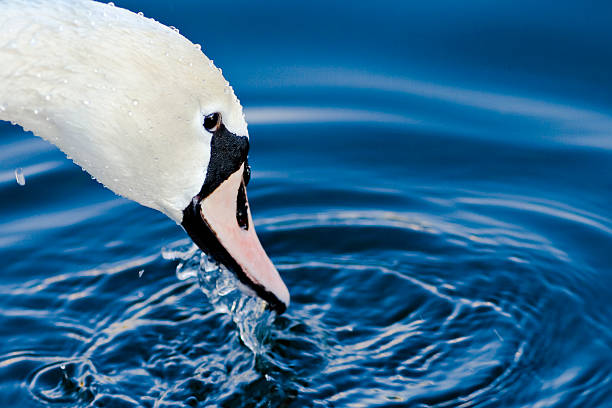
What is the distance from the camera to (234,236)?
4.23 meters

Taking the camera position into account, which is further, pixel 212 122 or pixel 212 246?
pixel 212 246

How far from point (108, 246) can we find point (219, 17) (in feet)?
7.84

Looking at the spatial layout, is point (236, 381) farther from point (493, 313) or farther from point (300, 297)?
point (493, 313)

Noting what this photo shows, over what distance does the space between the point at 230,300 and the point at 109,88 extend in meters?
1.82

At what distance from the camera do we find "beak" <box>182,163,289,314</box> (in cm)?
414

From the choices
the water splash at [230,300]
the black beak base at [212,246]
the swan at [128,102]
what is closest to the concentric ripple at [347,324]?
the water splash at [230,300]

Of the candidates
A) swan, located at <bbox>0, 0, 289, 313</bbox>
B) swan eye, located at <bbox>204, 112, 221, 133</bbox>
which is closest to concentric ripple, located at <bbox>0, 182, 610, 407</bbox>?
swan, located at <bbox>0, 0, 289, 313</bbox>

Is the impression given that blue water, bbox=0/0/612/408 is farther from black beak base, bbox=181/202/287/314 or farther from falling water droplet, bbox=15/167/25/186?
black beak base, bbox=181/202/287/314

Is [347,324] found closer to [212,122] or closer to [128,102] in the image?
[212,122]

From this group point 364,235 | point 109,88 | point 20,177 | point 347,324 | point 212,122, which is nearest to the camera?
point 109,88

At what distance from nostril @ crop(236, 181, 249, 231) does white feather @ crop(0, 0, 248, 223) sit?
284 mm

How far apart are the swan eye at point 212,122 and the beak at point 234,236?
0.26 metres

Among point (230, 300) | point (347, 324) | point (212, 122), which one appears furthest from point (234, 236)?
point (347, 324)

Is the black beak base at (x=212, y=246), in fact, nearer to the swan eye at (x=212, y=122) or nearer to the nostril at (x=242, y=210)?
the nostril at (x=242, y=210)
